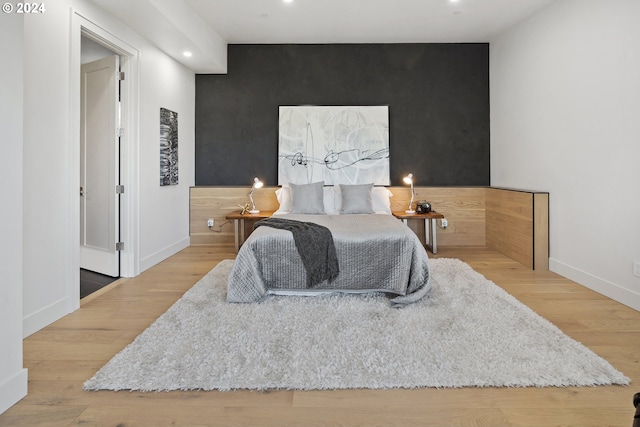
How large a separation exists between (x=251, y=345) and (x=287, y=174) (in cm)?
365

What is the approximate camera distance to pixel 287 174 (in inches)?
226

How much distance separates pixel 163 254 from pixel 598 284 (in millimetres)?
4501

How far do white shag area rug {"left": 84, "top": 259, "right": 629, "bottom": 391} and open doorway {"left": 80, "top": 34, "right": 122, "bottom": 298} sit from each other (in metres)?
1.50

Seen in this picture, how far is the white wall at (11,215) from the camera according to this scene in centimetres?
173

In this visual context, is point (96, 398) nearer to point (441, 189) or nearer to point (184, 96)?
point (184, 96)

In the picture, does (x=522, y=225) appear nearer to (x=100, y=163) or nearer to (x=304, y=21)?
(x=304, y=21)

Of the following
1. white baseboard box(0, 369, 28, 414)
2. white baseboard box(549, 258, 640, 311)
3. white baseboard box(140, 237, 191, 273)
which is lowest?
white baseboard box(0, 369, 28, 414)

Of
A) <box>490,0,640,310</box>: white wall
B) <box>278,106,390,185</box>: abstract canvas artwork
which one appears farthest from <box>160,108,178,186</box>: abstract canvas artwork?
<box>490,0,640,310</box>: white wall

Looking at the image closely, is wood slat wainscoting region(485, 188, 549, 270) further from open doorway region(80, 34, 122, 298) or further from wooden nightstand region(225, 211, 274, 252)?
open doorway region(80, 34, 122, 298)

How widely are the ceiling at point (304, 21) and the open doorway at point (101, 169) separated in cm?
68

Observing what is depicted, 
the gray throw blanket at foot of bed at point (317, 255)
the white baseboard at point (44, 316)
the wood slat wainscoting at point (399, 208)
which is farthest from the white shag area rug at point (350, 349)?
the wood slat wainscoting at point (399, 208)

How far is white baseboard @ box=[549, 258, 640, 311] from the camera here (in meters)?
3.10

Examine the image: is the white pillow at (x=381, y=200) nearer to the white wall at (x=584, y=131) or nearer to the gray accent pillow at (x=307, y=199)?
the gray accent pillow at (x=307, y=199)

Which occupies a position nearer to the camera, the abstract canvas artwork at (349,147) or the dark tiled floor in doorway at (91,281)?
the dark tiled floor in doorway at (91,281)
